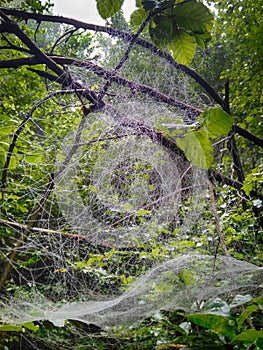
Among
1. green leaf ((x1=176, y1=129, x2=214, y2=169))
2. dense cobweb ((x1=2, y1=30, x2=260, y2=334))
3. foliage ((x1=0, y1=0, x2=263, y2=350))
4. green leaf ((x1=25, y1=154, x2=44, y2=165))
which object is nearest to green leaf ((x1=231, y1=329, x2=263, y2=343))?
foliage ((x1=0, y1=0, x2=263, y2=350))

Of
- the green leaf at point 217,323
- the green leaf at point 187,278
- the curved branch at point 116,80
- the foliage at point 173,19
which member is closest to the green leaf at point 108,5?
the foliage at point 173,19

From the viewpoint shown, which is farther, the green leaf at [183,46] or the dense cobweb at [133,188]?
the dense cobweb at [133,188]

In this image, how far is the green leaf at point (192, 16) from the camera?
46cm

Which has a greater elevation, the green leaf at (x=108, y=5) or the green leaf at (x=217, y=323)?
the green leaf at (x=108, y=5)

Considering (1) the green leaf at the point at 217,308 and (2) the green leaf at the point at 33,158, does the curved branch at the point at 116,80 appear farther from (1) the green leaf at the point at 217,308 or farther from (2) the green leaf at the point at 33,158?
(1) the green leaf at the point at 217,308

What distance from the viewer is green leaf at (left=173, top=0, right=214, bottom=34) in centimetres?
46

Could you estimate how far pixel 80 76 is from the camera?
740mm

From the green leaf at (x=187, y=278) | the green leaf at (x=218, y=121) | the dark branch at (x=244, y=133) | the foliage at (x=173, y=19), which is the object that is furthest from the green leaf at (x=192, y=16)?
the green leaf at (x=187, y=278)

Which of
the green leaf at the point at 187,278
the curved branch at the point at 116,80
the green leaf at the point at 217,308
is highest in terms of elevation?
the curved branch at the point at 116,80

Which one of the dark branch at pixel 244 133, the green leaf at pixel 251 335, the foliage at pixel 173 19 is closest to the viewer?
the green leaf at pixel 251 335

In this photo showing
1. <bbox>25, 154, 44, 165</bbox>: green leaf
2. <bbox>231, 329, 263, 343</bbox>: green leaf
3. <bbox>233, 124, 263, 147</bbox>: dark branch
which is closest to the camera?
<bbox>231, 329, 263, 343</bbox>: green leaf

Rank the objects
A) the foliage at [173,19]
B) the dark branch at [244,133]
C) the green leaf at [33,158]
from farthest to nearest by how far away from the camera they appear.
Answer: the dark branch at [244,133], the green leaf at [33,158], the foliage at [173,19]

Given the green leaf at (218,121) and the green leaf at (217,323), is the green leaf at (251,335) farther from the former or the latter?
the green leaf at (218,121)

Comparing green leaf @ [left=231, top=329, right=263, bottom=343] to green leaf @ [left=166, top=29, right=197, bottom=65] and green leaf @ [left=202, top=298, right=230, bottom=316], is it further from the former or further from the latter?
green leaf @ [left=166, top=29, right=197, bottom=65]
